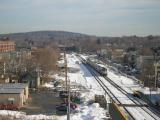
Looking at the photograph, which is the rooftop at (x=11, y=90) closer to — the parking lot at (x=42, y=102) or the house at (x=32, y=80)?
the parking lot at (x=42, y=102)

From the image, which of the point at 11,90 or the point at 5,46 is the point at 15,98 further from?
the point at 5,46

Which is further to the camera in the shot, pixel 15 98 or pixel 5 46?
pixel 5 46

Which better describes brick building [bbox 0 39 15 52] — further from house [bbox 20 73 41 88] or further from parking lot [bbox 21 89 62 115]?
parking lot [bbox 21 89 62 115]

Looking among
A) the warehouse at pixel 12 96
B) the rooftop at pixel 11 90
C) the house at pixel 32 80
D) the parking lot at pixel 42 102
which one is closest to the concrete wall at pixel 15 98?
the warehouse at pixel 12 96

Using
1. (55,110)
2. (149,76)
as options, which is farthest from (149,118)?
(149,76)

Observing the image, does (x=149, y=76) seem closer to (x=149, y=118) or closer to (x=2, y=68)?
(x=2, y=68)

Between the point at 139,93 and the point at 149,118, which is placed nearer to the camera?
the point at 149,118

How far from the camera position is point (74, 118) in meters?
22.2

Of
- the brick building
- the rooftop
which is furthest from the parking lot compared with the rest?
the brick building

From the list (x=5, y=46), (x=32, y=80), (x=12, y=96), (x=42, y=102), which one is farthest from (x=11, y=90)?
(x=5, y=46)

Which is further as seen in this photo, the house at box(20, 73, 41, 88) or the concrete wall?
the house at box(20, 73, 41, 88)

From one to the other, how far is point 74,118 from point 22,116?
2.93m

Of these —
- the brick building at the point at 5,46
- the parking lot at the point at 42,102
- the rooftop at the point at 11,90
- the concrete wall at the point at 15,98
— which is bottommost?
the parking lot at the point at 42,102

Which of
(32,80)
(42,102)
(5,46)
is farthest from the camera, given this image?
(5,46)
